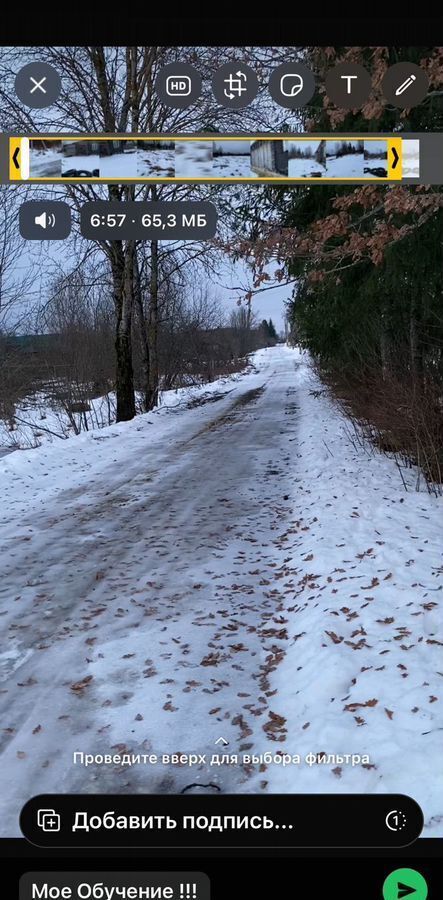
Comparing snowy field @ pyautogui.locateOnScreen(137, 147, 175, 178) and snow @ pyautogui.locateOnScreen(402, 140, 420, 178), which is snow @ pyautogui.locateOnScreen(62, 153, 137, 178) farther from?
snow @ pyautogui.locateOnScreen(402, 140, 420, 178)

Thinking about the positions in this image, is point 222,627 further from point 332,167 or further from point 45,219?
point 332,167

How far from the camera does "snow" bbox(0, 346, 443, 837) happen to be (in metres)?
2.34

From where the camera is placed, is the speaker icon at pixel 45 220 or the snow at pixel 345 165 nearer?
the snow at pixel 345 165

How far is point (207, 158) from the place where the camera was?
2025 millimetres

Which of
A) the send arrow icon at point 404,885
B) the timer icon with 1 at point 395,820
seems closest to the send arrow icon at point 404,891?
the send arrow icon at point 404,885

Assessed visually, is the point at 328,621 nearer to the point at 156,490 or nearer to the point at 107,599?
the point at 107,599

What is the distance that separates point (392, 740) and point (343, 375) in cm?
982

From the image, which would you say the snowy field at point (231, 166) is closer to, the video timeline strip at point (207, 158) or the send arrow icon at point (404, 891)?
the video timeline strip at point (207, 158)

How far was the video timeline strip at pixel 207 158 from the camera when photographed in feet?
6.61

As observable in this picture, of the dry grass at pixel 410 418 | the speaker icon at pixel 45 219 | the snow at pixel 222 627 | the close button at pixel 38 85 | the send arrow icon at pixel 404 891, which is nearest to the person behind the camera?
the send arrow icon at pixel 404 891

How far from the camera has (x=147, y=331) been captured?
13.3 meters

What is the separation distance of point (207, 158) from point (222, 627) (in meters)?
3.11

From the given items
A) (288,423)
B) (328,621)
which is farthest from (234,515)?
(288,423)

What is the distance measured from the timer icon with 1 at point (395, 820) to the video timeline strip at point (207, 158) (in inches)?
77.6
